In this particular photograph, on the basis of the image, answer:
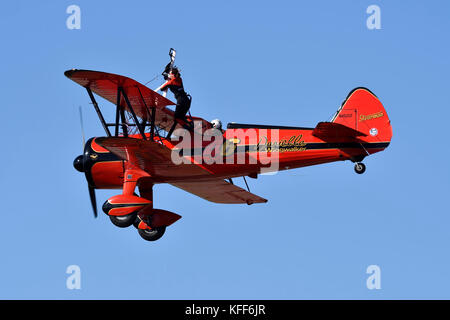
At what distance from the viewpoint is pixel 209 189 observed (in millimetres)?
20219

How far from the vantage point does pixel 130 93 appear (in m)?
17.4

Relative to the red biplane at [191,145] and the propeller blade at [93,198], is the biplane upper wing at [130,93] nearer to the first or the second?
the red biplane at [191,145]

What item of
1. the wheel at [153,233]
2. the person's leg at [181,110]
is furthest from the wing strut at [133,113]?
the wheel at [153,233]

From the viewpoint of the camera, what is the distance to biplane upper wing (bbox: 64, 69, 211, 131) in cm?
1672

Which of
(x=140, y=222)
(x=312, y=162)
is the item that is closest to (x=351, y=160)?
(x=312, y=162)

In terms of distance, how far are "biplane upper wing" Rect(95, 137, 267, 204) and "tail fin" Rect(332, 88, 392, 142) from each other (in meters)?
3.47

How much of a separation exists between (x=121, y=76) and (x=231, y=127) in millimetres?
2906

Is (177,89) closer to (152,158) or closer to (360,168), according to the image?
(152,158)

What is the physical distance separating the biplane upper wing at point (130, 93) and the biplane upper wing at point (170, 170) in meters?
0.88

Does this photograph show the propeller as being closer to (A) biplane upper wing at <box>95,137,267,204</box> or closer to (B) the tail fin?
(A) biplane upper wing at <box>95,137,267,204</box>

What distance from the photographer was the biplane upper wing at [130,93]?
54.9 feet

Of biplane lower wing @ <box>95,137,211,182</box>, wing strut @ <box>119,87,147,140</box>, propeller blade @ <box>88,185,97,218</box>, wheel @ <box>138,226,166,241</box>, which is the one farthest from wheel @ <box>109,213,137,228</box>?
wheel @ <box>138,226,166,241</box>
